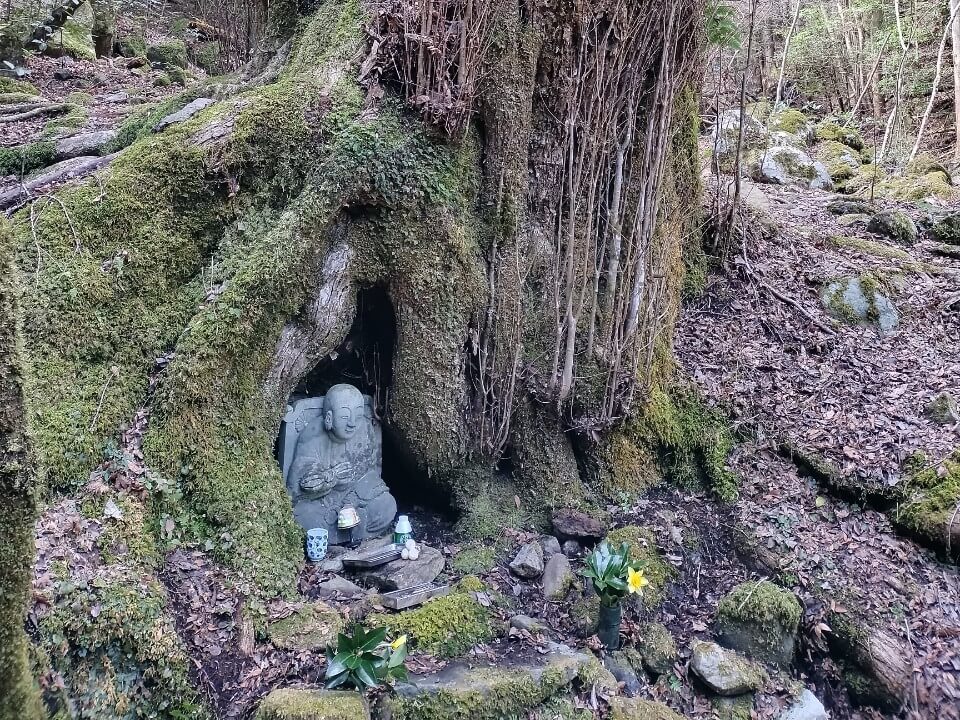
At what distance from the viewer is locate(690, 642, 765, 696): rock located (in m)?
4.17

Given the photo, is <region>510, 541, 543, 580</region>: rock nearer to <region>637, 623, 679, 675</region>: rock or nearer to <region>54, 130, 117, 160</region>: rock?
<region>637, 623, 679, 675</region>: rock

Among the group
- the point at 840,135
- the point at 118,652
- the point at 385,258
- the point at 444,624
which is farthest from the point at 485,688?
the point at 840,135

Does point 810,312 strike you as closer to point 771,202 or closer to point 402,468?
point 771,202

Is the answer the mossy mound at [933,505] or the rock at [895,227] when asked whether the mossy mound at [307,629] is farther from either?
the rock at [895,227]

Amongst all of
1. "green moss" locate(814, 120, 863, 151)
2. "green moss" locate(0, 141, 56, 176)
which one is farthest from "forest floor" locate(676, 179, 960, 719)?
"green moss" locate(814, 120, 863, 151)

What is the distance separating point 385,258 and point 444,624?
8.63ft

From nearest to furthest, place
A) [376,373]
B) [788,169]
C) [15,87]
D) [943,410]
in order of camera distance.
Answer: [376,373]
[943,410]
[15,87]
[788,169]

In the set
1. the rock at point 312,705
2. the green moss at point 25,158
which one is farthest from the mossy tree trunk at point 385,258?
the rock at point 312,705

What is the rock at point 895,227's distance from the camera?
8969 mm

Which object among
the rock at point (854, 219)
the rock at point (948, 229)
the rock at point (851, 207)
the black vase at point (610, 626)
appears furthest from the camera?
the rock at point (851, 207)

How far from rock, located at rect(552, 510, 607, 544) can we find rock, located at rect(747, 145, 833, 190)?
9012 millimetres

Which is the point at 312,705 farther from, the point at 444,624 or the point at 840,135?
the point at 840,135

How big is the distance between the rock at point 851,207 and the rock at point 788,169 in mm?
1515

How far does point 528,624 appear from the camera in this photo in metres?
4.33
